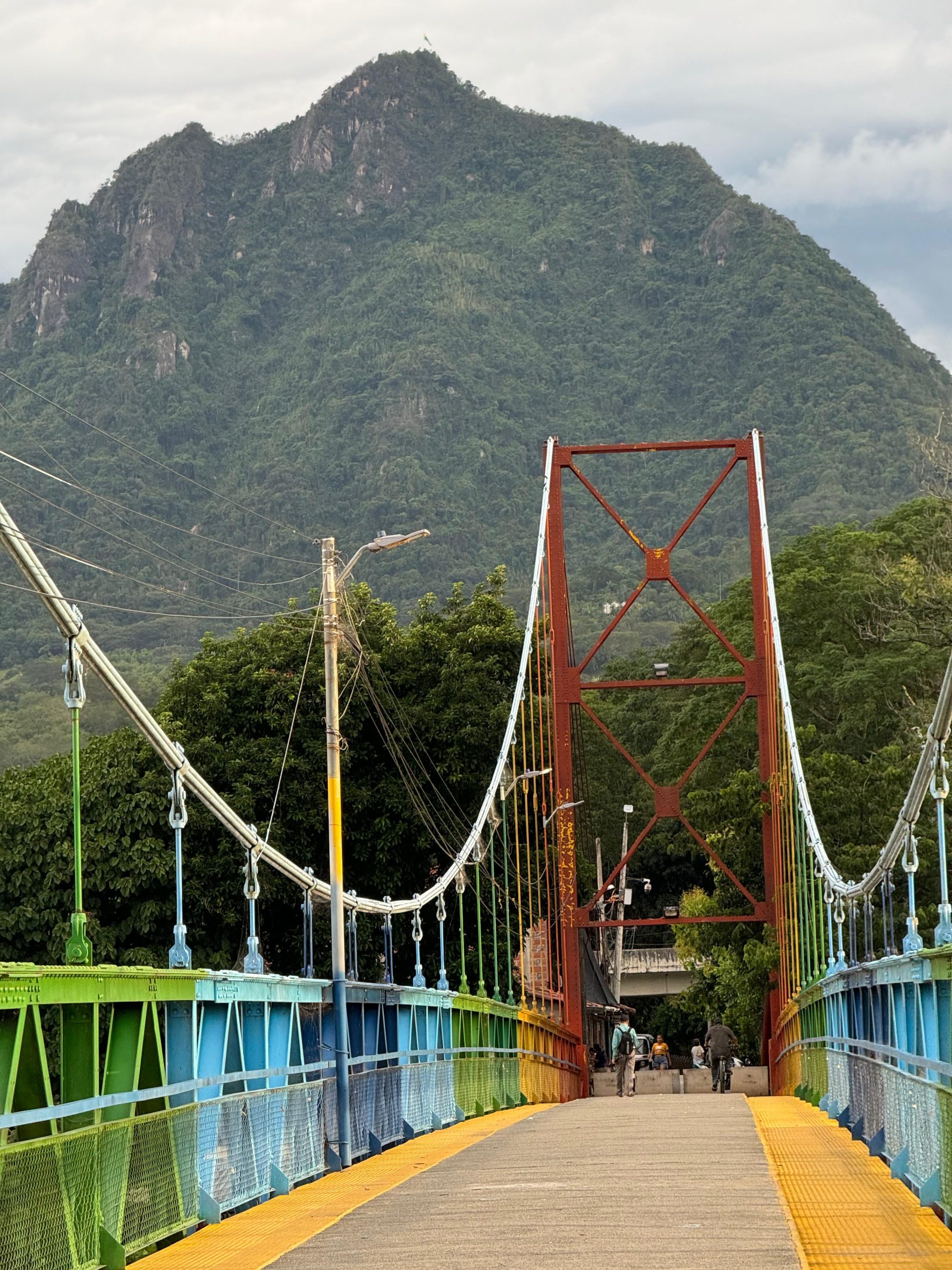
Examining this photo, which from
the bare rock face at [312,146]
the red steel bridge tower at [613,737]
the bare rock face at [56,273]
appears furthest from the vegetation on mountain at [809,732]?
the bare rock face at [312,146]

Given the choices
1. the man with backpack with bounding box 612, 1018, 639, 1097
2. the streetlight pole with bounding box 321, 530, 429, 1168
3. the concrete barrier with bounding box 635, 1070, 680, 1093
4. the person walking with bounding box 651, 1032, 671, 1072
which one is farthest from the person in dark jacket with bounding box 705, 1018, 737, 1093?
the person walking with bounding box 651, 1032, 671, 1072

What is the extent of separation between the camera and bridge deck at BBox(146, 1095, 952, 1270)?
608 centimetres

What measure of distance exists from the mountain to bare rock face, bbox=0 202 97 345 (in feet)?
0.74

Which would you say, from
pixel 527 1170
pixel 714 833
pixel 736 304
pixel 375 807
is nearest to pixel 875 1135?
pixel 527 1170

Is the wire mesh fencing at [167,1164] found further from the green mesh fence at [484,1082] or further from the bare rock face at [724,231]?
the bare rock face at [724,231]

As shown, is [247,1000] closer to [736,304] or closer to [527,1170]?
[527,1170]

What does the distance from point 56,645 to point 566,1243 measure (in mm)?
65437

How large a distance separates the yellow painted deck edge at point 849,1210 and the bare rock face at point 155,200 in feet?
491

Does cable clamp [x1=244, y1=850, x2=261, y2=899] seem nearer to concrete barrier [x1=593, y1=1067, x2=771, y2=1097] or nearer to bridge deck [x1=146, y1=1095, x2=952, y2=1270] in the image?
bridge deck [x1=146, y1=1095, x2=952, y2=1270]

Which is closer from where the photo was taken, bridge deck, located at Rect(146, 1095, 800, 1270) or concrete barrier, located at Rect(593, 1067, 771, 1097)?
bridge deck, located at Rect(146, 1095, 800, 1270)

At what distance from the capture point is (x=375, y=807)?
93.8ft

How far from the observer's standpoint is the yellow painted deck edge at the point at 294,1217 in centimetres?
639

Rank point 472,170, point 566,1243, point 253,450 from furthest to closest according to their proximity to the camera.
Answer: point 472,170 → point 253,450 → point 566,1243

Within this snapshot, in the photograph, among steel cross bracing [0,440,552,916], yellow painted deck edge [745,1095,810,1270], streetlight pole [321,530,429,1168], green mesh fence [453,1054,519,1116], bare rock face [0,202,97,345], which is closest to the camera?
yellow painted deck edge [745,1095,810,1270]
